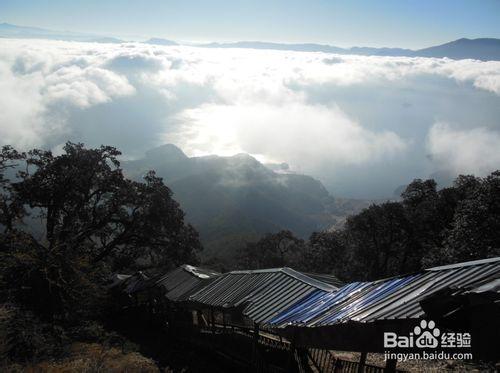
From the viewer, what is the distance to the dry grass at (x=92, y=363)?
1071 cm

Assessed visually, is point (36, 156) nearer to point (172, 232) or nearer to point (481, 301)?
point (172, 232)

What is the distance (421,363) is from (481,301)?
8.50 metres

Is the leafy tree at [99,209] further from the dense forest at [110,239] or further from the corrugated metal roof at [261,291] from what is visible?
the corrugated metal roof at [261,291]

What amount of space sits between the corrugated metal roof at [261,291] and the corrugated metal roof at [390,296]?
1799 mm

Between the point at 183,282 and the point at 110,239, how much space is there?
14.4 metres

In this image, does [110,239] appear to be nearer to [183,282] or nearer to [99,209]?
[99,209]

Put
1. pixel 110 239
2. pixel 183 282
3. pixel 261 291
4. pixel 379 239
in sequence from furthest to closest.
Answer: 1. pixel 379 239
2. pixel 110 239
3. pixel 183 282
4. pixel 261 291

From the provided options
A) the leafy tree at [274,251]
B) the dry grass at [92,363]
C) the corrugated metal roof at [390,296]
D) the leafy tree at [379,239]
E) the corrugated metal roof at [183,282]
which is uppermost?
the corrugated metal roof at [390,296]

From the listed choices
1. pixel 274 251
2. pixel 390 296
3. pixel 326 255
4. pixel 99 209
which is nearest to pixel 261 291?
pixel 390 296

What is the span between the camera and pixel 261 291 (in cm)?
1598

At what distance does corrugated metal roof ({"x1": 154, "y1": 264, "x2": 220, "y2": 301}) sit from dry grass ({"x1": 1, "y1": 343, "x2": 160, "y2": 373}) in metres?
4.12

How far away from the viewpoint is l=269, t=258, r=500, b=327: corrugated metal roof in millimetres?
7199

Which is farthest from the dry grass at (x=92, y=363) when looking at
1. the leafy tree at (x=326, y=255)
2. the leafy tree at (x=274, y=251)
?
the leafy tree at (x=274, y=251)

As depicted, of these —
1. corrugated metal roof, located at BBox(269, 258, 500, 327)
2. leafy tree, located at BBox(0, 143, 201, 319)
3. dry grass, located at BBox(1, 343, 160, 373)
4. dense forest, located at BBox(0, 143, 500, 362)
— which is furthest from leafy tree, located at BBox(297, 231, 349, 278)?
corrugated metal roof, located at BBox(269, 258, 500, 327)
